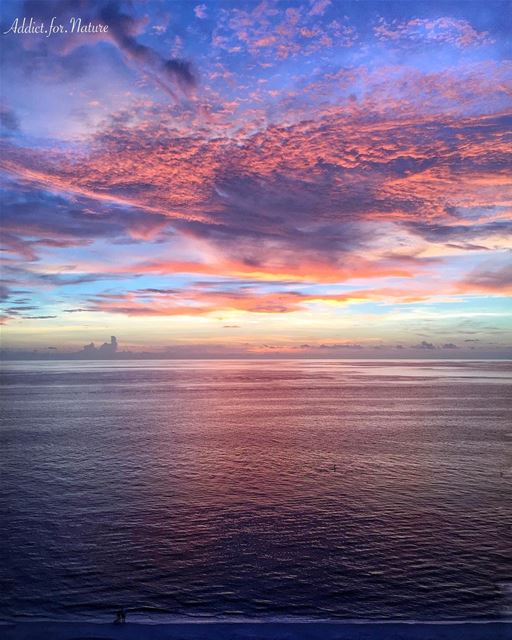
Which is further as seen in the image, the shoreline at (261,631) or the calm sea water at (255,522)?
the calm sea water at (255,522)

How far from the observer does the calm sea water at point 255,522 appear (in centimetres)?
2778

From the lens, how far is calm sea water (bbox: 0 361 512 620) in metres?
27.8

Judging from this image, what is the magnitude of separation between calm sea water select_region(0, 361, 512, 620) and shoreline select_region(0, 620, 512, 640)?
5.96ft

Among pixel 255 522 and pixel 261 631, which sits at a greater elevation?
pixel 261 631

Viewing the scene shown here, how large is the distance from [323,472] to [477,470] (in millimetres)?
17433

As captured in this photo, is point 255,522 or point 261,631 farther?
point 255,522

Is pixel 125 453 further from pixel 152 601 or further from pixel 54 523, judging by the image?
pixel 152 601

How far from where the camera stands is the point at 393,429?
3354 inches

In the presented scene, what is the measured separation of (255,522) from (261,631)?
52.1 feet

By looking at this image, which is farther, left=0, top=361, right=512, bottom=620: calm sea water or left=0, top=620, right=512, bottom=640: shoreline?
left=0, top=361, right=512, bottom=620: calm sea water

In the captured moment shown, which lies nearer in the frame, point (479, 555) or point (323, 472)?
point (479, 555)

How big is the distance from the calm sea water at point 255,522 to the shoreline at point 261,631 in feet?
5.96

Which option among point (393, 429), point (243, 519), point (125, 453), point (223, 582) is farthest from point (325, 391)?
point (223, 582)

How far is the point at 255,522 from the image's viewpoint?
39344 millimetres
